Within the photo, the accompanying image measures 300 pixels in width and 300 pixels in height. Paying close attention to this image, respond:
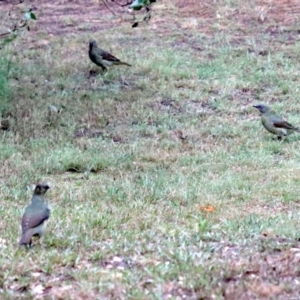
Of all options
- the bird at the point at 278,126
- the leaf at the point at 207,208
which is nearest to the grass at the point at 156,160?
the leaf at the point at 207,208

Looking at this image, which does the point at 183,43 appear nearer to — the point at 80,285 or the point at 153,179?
the point at 153,179

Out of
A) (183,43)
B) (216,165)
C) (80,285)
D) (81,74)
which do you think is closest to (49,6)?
(183,43)

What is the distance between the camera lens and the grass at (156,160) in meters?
5.12

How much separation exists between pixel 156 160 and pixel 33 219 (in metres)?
4.43

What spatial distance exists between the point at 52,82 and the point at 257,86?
372cm

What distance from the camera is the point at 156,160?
10.2 metres

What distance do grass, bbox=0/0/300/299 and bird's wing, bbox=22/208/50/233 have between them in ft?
0.59

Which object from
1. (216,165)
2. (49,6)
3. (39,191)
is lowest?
(49,6)

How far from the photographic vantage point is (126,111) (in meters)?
12.7

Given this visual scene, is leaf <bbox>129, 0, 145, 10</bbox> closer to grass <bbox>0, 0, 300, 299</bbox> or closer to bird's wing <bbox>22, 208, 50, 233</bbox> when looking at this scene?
grass <bbox>0, 0, 300, 299</bbox>

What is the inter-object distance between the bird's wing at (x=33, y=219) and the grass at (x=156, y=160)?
7.1 inches

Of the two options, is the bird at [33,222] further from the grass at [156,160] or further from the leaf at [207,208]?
the leaf at [207,208]

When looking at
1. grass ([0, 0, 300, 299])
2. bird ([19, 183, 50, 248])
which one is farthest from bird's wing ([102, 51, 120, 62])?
bird ([19, 183, 50, 248])

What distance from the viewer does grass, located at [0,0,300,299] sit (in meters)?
5.12
